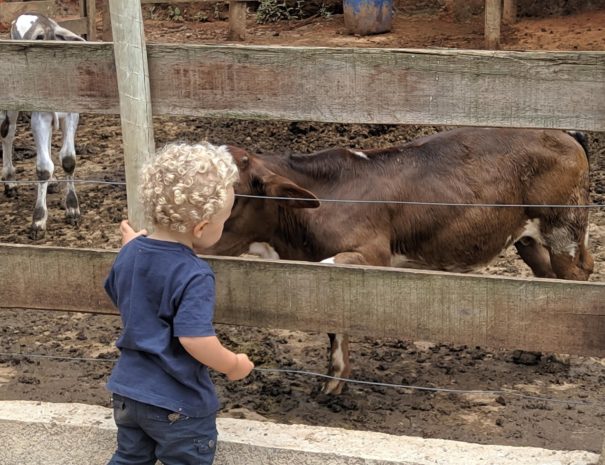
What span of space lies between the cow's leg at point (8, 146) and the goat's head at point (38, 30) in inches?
29.4

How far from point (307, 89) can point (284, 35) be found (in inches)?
467

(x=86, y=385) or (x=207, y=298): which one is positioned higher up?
(x=207, y=298)

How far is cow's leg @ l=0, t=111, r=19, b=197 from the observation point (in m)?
9.53

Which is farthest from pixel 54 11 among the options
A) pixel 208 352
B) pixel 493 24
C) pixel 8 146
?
pixel 208 352

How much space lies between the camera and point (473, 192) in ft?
18.9

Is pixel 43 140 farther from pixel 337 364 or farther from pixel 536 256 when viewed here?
pixel 536 256

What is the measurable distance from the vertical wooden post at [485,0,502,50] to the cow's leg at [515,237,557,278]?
24.2ft

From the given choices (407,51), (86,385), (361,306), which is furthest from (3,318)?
(407,51)

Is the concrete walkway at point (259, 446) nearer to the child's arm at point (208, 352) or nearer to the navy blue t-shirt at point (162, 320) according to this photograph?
the navy blue t-shirt at point (162, 320)

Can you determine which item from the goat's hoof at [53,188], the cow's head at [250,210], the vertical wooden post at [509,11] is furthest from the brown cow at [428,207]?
the vertical wooden post at [509,11]

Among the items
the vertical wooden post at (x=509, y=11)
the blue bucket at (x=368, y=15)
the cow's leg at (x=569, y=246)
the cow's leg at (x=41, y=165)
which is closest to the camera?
the cow's leg at (x=569, y=246)

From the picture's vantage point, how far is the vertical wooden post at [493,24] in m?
13.3

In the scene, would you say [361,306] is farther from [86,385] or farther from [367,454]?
[86,385]

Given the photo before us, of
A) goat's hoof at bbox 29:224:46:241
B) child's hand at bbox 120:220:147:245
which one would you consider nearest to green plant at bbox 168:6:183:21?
goat's hoof at bbox 29:224:46:241
